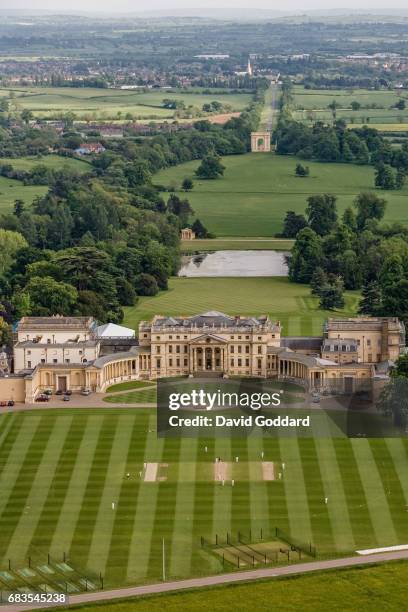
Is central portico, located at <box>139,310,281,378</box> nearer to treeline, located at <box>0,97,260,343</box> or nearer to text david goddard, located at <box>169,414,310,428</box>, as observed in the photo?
treeline, located at <box>0,97,260,343</box>

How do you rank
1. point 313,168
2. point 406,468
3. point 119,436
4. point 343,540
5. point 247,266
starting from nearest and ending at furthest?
point 343,540, point 406,468, point 119,436, point 247,266, point 313,168

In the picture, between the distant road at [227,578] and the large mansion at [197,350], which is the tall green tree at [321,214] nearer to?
the large mansion at [197,350]

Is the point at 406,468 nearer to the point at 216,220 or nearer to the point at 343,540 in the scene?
the point at 343,540

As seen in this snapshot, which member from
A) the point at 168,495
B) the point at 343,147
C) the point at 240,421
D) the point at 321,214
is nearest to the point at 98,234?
the point at 321,214

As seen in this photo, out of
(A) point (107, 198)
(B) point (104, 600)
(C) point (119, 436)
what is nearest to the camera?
(B) point (104, 600)

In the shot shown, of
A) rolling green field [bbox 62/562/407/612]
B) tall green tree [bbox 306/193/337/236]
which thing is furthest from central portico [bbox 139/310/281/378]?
tall green tree [bbox 306/193/337/236]

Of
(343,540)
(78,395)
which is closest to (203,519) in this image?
(343,540)
